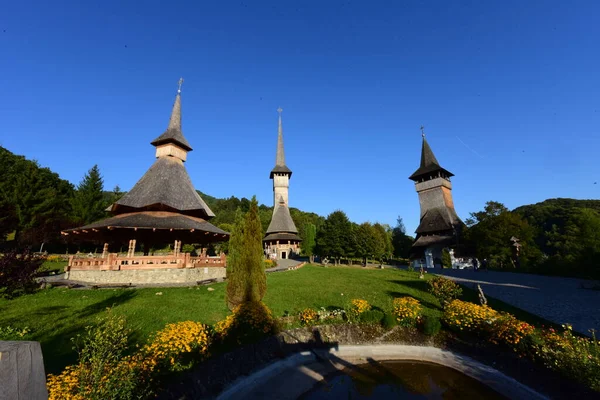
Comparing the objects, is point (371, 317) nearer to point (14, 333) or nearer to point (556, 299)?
point (14, 333)

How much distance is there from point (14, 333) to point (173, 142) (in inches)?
785

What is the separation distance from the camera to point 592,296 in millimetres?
15000

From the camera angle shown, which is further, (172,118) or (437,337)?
(172,118)

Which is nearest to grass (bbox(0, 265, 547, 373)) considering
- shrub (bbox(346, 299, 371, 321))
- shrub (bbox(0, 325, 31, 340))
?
shrub (bbox(0, 325, 31, 340))

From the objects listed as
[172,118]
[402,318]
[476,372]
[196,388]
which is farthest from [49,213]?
[476,372]

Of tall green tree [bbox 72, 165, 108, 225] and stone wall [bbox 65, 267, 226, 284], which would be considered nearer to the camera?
stone wall [bbox 65, 267, 226, 284]

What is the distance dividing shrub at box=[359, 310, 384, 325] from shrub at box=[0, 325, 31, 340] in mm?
10862

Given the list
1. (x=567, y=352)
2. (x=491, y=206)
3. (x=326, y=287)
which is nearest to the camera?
(x=567, y=352)

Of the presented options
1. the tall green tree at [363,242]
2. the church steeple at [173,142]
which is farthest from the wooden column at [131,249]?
the tall green tree at [363,242]

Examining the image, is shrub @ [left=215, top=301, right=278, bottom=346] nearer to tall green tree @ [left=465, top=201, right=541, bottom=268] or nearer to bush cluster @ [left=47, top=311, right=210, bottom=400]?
bush cluster @ [left=47, top=311, right=210, bottom=400]

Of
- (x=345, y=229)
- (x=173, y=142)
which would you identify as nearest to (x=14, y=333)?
(x=173, y=142)

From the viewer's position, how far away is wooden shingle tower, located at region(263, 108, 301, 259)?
146ft

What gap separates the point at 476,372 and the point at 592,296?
13757 mm

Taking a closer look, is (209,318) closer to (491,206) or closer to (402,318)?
(402,318)
